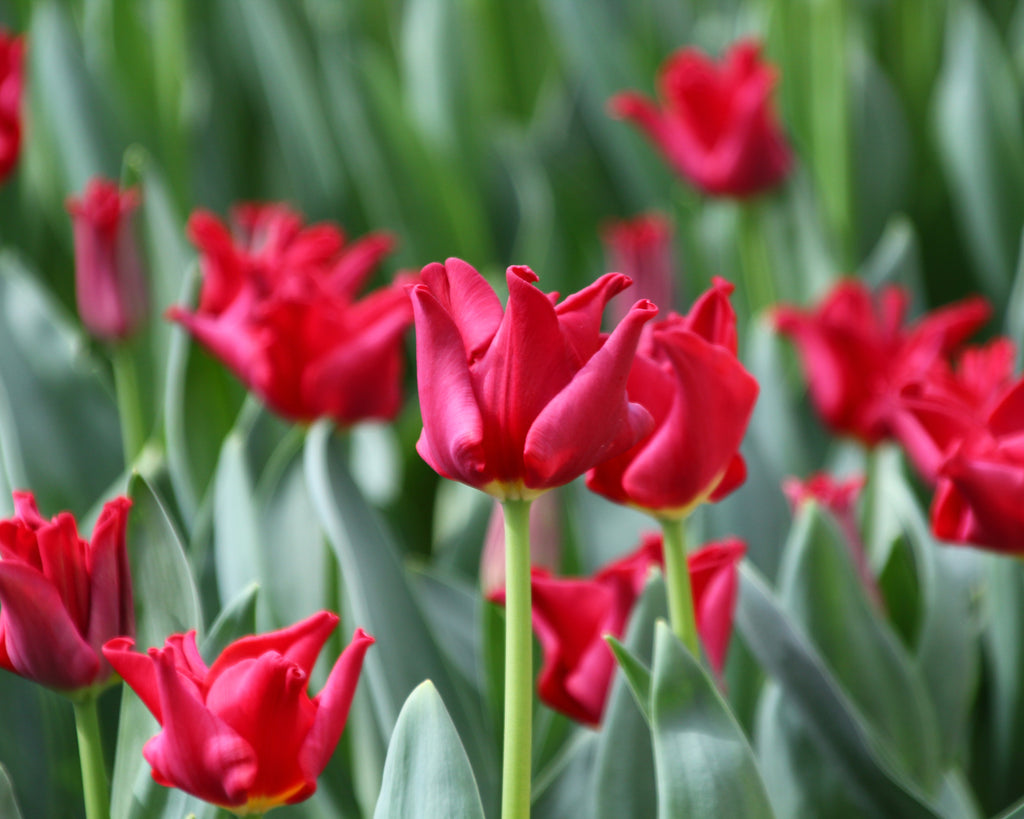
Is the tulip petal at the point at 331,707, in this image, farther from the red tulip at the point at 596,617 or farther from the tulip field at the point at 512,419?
the red tulip at the point at 596,617

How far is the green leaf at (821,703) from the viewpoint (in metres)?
0.43

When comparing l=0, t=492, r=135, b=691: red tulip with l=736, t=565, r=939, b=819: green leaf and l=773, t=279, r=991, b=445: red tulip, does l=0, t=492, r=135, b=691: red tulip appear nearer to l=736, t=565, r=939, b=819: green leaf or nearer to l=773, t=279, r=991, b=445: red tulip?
l=736, t=565, r=939, b=819: green leaf

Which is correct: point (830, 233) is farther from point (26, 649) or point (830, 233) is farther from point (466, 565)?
point (26, 649)

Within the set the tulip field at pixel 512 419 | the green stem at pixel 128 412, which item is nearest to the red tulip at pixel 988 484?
the tulip field at pixel 512 419

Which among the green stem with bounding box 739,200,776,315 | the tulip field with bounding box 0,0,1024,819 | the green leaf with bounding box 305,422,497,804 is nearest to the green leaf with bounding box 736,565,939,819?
the tulip field with bounding box 0,0,1024,819

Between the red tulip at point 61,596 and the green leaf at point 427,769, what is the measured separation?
10 cm

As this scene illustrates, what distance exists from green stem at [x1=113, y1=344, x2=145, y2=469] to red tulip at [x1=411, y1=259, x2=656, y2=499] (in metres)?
0.43

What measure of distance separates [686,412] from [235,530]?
9.6 inches

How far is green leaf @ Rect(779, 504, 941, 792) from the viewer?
50 cm

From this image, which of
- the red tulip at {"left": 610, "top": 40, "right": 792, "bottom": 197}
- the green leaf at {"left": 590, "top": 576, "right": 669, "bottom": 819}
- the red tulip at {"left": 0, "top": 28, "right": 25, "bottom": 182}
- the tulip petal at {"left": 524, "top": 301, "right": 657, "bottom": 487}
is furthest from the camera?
the red tulip at {"left": 610, "top": 40, "right": 792, "bottom": 197}

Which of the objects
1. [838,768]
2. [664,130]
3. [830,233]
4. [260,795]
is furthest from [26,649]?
[830,233]

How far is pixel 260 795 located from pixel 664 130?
735 millimetres

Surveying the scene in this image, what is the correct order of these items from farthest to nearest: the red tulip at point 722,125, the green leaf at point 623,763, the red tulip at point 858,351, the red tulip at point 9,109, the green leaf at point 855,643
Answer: the red tulip at point 722,125, the red tulip at point 9,109, the red tulip at point 858,351, the green leaf at point 855,643, the green leaf at point 623,763

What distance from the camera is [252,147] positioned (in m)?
1.30
